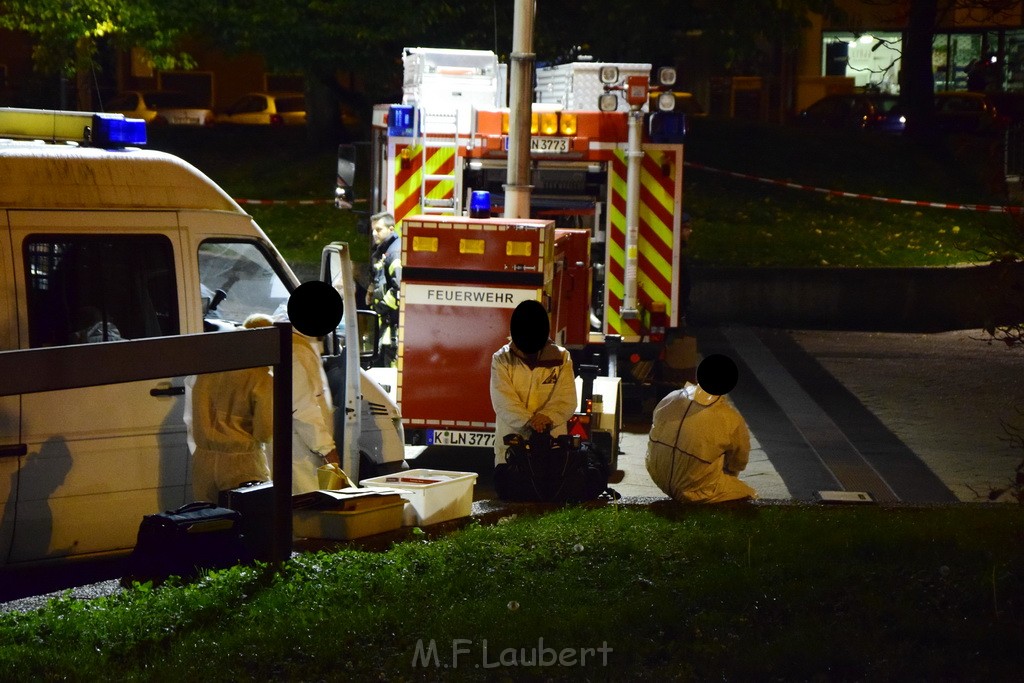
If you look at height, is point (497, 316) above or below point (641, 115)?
below

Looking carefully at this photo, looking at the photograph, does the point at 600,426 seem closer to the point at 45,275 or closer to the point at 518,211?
the point at 518,211

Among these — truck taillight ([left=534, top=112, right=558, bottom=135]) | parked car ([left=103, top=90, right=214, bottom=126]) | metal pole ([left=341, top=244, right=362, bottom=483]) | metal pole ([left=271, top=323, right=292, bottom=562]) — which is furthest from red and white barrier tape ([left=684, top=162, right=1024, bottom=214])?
parked car ([left=103, top=90, right=214, bottom=126])

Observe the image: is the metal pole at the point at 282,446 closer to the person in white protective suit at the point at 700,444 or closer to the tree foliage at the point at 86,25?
the person in white protective suit at the point at 700,444

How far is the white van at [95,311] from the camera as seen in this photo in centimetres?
612

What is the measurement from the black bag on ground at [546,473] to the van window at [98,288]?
2217mm

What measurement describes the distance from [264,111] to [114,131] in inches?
1333

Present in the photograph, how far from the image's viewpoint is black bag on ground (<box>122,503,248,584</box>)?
590cm

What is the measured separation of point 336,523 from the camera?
6.56m

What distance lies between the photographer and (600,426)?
9883 millimetres

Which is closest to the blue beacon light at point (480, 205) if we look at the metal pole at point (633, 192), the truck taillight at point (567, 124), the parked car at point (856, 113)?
the truck taillight at point (567, 124)

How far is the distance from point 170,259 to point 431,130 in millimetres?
6185

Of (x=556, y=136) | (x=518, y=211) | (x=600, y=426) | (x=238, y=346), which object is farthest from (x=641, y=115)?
(x=238, y=346)

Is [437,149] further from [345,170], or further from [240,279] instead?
[240,279]

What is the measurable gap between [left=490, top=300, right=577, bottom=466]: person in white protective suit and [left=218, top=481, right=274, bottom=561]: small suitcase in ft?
7.72
